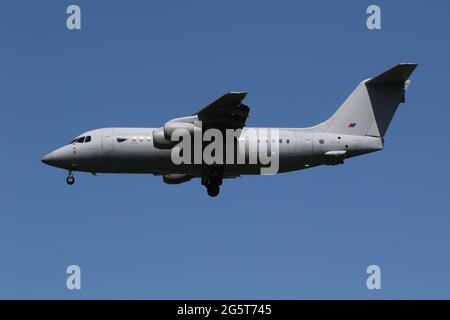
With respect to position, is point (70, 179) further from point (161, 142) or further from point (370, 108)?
point (370, 108)

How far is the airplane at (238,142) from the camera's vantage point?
2739 centimetres

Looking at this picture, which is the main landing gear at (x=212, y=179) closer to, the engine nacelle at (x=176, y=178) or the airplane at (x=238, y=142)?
the airplane at (x=238, y=142)

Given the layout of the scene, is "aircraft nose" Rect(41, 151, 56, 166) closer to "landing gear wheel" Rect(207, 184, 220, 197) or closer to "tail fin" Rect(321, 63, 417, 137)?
Answer: "landing gear wheel" Rect(207, 184, 220, 197)

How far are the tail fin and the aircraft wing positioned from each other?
2620mm

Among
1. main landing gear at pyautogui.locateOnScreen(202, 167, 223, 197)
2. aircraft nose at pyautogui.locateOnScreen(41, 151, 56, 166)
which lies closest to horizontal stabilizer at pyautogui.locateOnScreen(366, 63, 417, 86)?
main landing gear at pyautogui.locateOnScreen(202, 167, 223, 197)

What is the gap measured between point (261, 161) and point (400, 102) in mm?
4445

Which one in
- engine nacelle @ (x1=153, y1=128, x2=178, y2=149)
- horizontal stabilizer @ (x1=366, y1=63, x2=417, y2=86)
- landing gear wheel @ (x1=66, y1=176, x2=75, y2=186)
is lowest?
landing gear wheel @ (x1=66, y1=176, x2=75, y2=186)

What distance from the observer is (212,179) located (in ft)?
91.6

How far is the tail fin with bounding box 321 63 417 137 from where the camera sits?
28.5 metres

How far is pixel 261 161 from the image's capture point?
27859mm

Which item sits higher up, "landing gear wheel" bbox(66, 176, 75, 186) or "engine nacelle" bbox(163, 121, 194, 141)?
"engine nacelle" bbox(163, 121, 194, 141)

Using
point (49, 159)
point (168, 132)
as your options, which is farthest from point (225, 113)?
point (49, 159)
